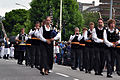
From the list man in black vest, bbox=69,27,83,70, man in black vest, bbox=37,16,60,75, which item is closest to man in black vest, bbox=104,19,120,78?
man in black vest, bbox=37,16,60,75

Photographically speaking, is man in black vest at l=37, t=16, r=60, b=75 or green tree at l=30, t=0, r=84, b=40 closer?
man in black vest at l=37, t=16, r=60, b=75

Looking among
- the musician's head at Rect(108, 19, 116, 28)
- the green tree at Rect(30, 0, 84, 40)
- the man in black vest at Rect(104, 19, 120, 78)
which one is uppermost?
the green tree at Rect(30, 0, 84, 40)

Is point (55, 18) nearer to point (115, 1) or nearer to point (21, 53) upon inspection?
point (21, 53)

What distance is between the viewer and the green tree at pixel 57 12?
7069 centimetres

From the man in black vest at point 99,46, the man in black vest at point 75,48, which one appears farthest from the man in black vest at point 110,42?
the man in black vest at point 75,48

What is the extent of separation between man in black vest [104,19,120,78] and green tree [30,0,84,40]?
53330 millimetres

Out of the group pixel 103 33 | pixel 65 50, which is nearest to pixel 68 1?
pixel 65 50

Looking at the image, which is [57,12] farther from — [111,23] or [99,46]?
[111,23]

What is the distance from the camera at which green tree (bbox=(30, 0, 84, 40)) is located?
70688mm

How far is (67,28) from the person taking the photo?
7188 centimetres

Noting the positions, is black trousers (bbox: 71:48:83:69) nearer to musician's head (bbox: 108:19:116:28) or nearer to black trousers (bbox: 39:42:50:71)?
black trousers (bbox: 39:42:50:71)

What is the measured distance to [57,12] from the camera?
71250 millimetres

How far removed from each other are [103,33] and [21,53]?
1073 cm

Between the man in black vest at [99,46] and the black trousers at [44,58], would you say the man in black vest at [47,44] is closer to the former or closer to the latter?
the black trousers at [44,58]
